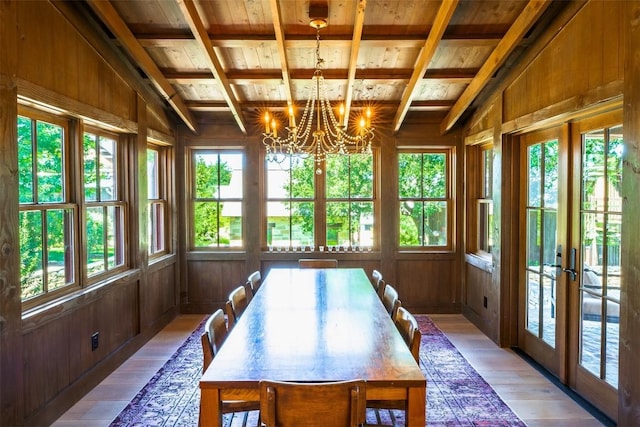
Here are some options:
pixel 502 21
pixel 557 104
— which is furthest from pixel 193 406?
pixel 502 21

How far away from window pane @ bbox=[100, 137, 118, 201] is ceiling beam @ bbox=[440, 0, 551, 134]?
3.49m

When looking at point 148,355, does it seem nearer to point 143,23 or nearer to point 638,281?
point 143,23

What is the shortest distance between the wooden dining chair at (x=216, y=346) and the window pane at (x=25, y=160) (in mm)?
1515

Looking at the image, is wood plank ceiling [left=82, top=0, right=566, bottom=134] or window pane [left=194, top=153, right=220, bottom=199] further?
window pane [left=194, top=153, right=220, bottom=199]

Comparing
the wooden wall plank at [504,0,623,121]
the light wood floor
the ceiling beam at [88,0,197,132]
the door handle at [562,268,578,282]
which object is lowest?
the light wood floor

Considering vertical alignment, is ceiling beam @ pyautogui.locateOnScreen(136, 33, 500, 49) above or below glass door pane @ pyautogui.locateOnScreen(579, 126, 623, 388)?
above

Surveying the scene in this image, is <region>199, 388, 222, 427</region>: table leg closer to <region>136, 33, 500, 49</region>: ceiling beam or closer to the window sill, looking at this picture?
<region>136, 33, 500, 49</region>: ceiling beam

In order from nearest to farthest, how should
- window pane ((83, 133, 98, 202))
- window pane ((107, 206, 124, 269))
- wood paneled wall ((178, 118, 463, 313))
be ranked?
window pane ((83, 133, 98, 202))
window pane ((107, 206, 124, 269))
wood paneled wall ((178, 118, 463, 313))

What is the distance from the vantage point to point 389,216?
17.2 feet

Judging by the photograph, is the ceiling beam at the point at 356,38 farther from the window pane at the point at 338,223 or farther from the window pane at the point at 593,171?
the window pane at the point at 593,171

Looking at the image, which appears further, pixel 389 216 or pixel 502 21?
pixel 389 216

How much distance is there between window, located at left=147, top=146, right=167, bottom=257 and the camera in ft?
15.8

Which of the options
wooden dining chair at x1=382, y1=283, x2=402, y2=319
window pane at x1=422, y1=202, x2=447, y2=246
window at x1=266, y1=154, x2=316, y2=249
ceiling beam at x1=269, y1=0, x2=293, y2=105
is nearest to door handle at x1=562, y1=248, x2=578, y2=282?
wooden dining chair at x1=382, y1=283, x2=402, y2=319

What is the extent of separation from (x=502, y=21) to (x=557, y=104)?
2.80 feet
